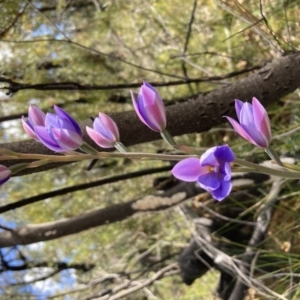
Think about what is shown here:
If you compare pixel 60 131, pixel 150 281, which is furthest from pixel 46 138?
pixel 150 281

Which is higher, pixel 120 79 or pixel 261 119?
pixel 261 119

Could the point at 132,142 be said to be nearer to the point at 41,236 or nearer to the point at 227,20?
the point at 41,236

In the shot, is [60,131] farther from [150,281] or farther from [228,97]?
[150,281]

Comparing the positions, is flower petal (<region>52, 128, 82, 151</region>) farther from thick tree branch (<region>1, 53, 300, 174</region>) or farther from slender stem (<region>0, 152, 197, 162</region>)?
thick tree branch (<region>1, 53, 300, 174</region>)

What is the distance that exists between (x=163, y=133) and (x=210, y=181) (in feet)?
0.18

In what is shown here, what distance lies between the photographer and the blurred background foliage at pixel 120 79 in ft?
2.82

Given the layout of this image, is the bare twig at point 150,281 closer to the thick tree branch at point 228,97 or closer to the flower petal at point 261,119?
the thick tree branch at point 228,97

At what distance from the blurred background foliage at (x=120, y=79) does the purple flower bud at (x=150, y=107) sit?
0.42 m

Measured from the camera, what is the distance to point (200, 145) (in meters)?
1.11

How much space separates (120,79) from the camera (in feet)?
3.63

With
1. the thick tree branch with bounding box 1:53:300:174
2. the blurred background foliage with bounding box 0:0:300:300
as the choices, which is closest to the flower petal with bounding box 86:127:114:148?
the thick tree branch with bounding box 1:53:300:174

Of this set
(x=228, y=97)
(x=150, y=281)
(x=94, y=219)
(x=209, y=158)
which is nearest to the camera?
(x=209, y=158)

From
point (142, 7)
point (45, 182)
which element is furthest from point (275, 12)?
point (45, 182)

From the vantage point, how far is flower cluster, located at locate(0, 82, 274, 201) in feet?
0.89
